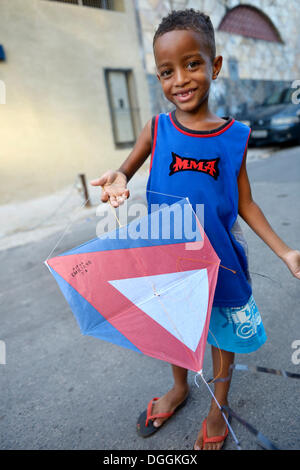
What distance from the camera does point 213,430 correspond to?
139 centimetres

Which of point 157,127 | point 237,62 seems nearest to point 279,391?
point 157,127

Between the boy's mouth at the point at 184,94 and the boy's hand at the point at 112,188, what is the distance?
35cm

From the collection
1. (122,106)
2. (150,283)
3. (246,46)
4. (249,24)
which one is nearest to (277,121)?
(122,106)

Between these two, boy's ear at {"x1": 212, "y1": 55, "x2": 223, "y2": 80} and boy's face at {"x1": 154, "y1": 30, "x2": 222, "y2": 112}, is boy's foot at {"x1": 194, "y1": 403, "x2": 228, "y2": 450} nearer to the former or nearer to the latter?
boy's face at {"x1": 154, "y1": 30, "x2": 222, "y2": 112}

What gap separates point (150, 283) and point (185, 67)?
0.71 metres

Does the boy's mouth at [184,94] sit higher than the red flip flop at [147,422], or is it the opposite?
the boy's mouth at [184,94]

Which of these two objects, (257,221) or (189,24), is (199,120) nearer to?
(189,24)

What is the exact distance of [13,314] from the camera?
8.95 feet

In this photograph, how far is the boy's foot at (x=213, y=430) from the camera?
4.49 ft

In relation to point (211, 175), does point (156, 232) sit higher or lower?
lower

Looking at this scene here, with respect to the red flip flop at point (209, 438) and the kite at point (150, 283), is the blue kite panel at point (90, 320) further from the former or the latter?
the red flip flop at point (209, 438)

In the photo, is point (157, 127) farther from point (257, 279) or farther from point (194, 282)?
point (257, 279)

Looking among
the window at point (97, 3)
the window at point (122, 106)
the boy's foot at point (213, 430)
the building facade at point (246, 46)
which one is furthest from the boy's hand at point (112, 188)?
the building facade at point (246, 46)

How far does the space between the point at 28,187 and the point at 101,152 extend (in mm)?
2160
